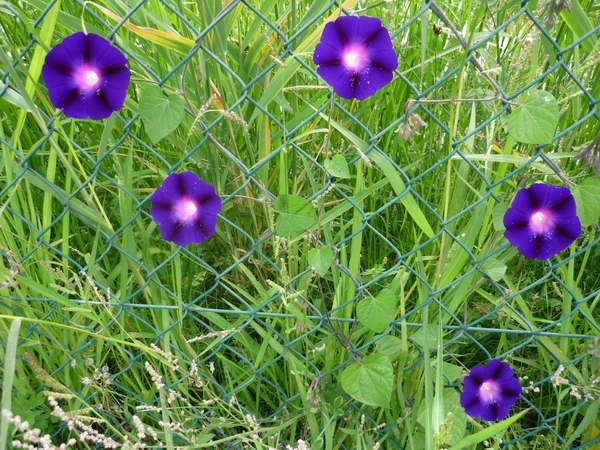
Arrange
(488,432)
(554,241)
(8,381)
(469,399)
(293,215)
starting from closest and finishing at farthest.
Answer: (8,381), (488,432), (293,215), (554,241), (469,399)

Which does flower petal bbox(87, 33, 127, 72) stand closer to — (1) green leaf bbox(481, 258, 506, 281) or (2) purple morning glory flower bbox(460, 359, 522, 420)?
(1) green leaf bbox(481, 258, 506, 281)

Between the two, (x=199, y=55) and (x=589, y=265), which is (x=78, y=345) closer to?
(x=199, y=55)

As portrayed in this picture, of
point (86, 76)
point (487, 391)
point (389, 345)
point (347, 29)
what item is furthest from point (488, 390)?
point (86, 76)

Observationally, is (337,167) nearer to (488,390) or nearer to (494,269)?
(494,269)

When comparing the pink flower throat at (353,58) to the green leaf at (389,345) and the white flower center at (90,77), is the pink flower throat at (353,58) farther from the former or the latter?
the green leaf at (389,345)

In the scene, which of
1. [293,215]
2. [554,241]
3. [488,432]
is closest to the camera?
[488,432]

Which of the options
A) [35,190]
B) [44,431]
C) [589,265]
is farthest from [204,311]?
[589,265]
